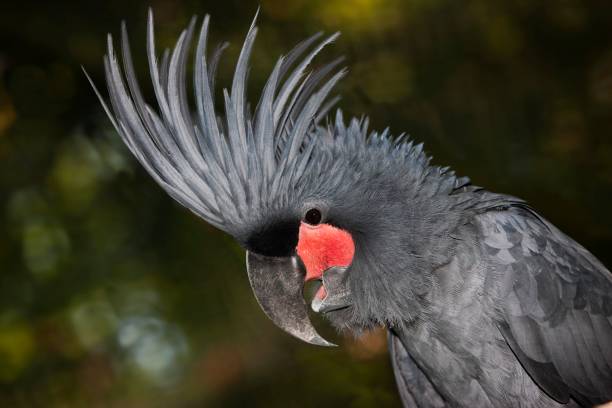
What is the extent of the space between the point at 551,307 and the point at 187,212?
2644 millimetres

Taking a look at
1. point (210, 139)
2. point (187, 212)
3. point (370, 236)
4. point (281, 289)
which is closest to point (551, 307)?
point (370, 236)

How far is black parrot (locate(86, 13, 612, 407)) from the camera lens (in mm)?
2598

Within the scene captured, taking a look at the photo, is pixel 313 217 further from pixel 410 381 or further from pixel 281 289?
pixel 410 381

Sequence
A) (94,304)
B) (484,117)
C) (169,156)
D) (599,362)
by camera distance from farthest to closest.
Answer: (94,304) < (484,117) < (599,362) < (169,156)

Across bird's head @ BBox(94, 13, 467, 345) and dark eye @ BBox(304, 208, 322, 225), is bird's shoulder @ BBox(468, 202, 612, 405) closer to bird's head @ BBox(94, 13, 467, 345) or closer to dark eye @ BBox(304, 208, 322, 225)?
bird's head @ BBox(94, 13, 467, 345)

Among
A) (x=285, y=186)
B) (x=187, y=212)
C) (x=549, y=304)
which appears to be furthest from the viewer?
(x=187, y=212)

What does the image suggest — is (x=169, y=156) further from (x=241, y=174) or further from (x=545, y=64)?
(x=545, y=64)

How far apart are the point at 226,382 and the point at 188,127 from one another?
8.31ft

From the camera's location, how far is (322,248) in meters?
2.65

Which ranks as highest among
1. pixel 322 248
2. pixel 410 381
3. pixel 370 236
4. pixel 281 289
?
pixel 370 236

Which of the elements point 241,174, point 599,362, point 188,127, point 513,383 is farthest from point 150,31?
point 599,362

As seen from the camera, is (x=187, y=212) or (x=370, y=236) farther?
(x=187, y=212)

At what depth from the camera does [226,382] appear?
463cm

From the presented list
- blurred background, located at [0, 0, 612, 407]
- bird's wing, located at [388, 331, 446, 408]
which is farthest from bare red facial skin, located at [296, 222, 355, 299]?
blurred background, located at [0, 0, 612, 407]
